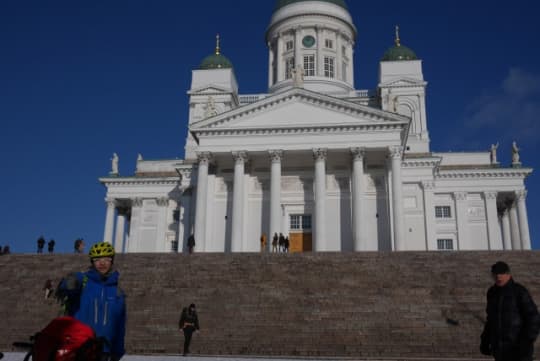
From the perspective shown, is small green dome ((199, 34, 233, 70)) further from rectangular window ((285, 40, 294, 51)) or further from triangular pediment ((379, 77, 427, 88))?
triangular pediment ((379, 77, 427, 88))

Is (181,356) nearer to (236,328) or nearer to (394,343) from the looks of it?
(236,328)

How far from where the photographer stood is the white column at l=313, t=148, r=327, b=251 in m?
34.5

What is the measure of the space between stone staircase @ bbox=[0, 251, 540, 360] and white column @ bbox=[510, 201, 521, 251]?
83.0 feet

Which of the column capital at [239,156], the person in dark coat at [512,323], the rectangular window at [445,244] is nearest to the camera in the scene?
the person in dark coat at [512,323]

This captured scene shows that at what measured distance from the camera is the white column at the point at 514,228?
47250mm

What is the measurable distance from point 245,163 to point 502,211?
25804 mm

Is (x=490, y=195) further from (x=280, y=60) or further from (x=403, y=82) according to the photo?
(x=280, y=60)

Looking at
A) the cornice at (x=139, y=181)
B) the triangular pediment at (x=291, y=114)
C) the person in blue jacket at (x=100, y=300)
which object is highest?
the triangular pediment at (x=291, y=114)

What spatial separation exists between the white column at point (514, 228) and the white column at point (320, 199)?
2016 centimetres

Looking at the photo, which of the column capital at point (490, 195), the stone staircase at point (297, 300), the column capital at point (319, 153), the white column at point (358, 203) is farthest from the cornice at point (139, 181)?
the column capital at point (490, 195)

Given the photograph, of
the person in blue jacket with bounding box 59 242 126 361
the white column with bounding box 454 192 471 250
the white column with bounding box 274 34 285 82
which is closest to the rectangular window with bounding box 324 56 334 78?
the white column with bounding box 274 34 285 82

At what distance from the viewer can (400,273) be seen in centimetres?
2244

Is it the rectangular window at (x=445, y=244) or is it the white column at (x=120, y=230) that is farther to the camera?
the white column at (x=120, y=230)

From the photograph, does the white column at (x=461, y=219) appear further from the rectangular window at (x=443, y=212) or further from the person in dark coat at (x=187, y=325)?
the person in dark coat at (x=187, y=325)
